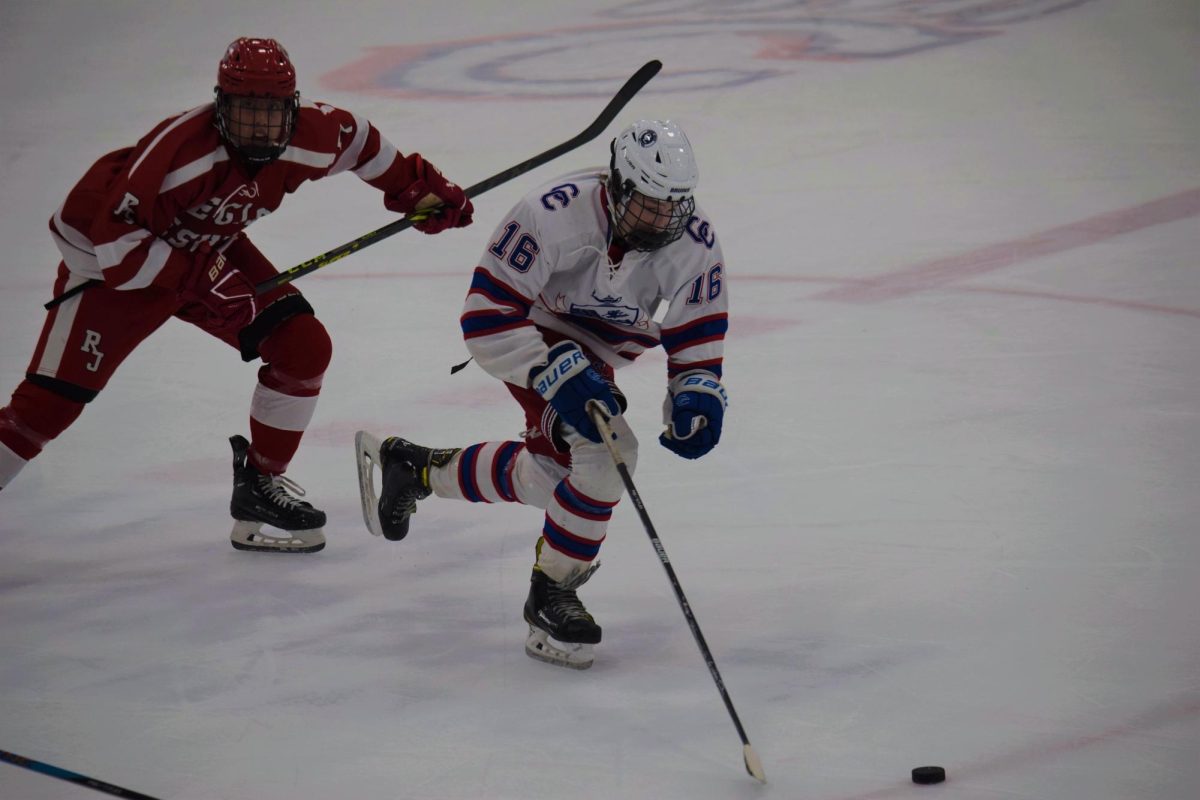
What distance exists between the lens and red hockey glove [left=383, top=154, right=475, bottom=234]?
337 cm

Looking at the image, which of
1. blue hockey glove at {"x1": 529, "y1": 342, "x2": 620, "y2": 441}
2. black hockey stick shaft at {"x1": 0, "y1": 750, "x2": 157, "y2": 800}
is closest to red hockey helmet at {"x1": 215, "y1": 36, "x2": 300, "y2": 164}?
blue hockey glove at {"x1": 529, "y1": 342, "x2": 620, "y2": 441}

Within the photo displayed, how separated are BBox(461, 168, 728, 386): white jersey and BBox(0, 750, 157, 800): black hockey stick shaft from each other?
1016mm

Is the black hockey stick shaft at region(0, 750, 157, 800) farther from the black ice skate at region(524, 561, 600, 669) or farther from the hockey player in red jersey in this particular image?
the hockey player in red jersey

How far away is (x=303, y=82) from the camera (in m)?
6.97

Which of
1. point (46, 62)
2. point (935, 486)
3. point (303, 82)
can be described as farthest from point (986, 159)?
point (46, 62)

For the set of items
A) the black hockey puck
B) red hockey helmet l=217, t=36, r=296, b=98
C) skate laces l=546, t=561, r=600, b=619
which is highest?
red hockey helmet l=217, t=36, r=296, b=98

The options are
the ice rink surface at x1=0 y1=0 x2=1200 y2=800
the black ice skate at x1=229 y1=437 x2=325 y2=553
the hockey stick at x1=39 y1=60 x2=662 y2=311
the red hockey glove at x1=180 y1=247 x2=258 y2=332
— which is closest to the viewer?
the ice rink surface at x1=0 y1=0 x2=1200 y2=800

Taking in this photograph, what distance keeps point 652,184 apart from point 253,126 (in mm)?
861

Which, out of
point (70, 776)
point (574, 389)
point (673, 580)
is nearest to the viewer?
point (70, 776)

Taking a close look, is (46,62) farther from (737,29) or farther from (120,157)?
(120,157)

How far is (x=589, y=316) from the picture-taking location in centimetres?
290

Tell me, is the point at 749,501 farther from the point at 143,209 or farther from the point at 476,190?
the point at 143,209

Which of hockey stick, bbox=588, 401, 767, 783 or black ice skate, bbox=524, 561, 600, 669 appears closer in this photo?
hockey stick, bbox=588, 401, 767, 783

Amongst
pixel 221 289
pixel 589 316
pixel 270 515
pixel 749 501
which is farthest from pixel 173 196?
pixel 749 501
